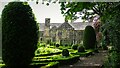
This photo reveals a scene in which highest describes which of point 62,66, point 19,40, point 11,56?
point 19,40

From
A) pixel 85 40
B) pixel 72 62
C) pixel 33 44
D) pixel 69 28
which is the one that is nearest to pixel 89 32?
pixel 85 40

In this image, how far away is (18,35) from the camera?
43.6ft

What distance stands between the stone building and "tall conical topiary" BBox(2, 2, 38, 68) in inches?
2289

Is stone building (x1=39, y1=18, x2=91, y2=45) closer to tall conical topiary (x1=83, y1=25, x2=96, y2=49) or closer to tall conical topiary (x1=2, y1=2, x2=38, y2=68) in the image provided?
tall conical topiary (x1=83, y1=25, x2=96, y2=49)

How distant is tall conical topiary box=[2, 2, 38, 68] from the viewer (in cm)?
1308

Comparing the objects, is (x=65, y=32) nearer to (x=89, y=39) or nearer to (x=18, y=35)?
(x=89, y=39)

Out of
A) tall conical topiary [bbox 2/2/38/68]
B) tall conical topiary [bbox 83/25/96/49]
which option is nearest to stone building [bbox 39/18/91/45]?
tall conical topiary [bbox 83/25/96/49]

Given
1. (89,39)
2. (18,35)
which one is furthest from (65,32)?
(18,35)

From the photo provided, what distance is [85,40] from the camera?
37781mm

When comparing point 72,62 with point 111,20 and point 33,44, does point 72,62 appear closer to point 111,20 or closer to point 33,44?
point 33,44

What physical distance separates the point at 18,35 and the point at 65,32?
2548 inches

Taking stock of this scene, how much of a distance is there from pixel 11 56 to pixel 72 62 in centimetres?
926

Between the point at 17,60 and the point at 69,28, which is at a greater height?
the point at 69,28

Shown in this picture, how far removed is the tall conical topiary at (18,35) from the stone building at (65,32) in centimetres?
5814
